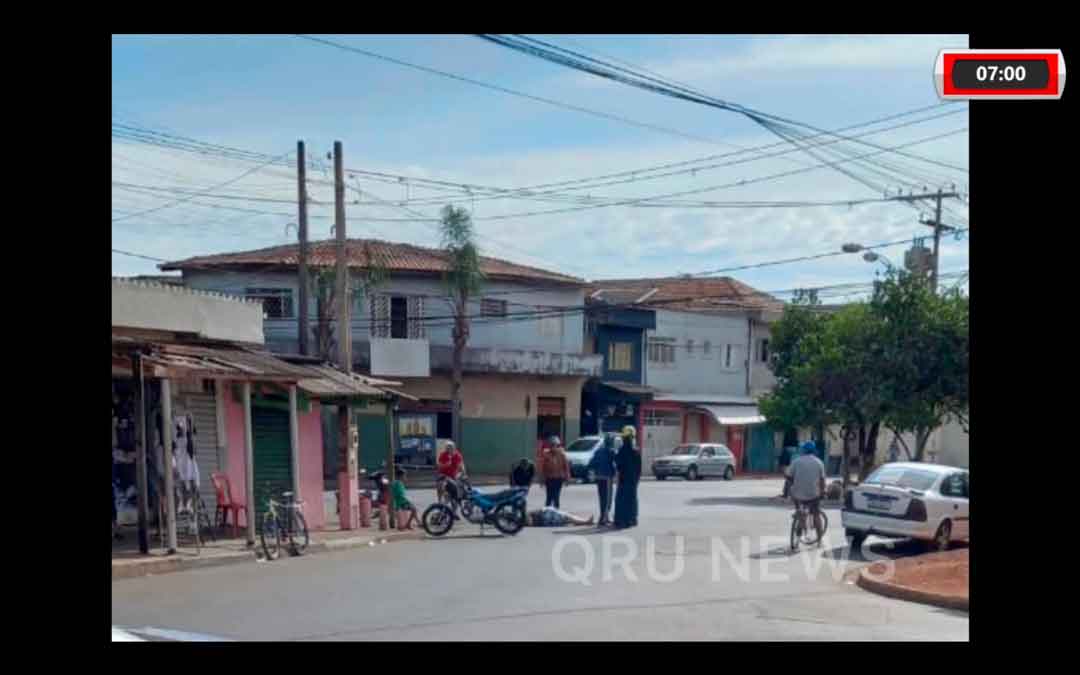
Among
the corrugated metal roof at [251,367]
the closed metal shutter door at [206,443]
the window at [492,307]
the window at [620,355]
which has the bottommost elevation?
the closed metal shutter door at [206,443]

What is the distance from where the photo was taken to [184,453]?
19234mm

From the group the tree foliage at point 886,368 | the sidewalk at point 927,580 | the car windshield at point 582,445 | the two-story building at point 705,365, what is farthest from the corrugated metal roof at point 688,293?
the sidewalk at point 927,580

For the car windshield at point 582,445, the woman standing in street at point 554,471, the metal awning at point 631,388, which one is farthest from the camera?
the metal awning at point 631,388

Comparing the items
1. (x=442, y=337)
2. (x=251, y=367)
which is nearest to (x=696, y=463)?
(x=442, y=337)

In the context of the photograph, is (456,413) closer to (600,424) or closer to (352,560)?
(600,424)

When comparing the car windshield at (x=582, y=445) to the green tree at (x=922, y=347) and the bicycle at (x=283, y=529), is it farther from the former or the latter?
the bicycle at (x=283, y=529)

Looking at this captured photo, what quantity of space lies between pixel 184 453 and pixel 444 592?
675 cm

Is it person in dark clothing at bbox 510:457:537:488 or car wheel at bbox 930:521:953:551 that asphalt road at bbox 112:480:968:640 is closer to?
car wheel at bbox 930:521:953:551

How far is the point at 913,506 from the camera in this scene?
1908cm

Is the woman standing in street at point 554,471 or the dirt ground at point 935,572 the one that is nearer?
the dirt ground at point 935,572

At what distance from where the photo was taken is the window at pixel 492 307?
49.5 metres

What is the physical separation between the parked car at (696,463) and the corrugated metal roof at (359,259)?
8.34 m
